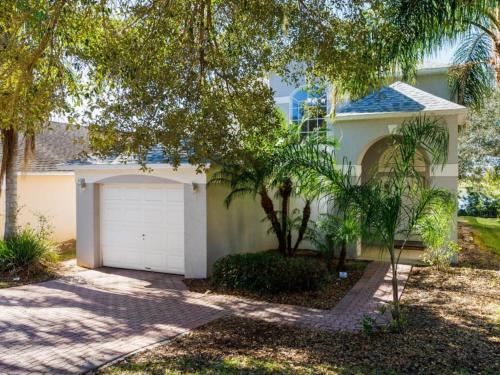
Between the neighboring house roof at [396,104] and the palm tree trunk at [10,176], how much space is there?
11077mm

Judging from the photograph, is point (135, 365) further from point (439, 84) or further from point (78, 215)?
point (439, 84)

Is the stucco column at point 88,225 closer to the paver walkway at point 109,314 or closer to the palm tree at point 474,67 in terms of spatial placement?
the paver walkway at point 109,314

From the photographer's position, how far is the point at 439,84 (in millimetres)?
19594

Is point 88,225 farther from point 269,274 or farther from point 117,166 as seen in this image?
point 269,274

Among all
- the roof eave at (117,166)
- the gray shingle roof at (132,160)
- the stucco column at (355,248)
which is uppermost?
the gray shingle roof at (132,160)

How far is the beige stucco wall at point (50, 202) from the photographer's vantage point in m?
19.6

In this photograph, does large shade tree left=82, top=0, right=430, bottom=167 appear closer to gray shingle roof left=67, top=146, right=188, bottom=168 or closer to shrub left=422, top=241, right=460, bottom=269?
gray shingle roof left=67, top=146, right=188, bottom=168

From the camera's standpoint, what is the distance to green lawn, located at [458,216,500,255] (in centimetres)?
1787

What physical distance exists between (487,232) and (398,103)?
33.3ft

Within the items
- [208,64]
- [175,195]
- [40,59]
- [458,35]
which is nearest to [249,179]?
[175,195]

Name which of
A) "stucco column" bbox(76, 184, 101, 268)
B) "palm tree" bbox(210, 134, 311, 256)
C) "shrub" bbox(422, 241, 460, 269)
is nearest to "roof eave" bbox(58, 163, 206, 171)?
"stucco column" bbox(76, 184, 101, 268)

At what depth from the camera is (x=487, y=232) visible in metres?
21.0

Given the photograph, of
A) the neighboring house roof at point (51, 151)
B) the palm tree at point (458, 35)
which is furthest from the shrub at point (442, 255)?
the neighboring house roof at point (51, 151)

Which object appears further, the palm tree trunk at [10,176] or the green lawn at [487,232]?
the green lawn at [487,232]
